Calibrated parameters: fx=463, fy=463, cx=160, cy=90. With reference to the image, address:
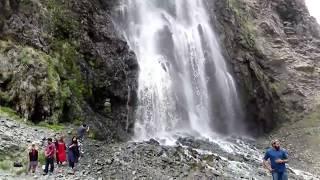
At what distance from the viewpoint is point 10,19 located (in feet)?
91.4

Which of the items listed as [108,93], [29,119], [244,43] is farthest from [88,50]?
[244,43]

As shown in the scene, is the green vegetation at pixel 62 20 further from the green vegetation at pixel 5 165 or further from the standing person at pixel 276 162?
the standing person at pixel 276 162

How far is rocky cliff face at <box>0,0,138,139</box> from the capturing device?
25766mm

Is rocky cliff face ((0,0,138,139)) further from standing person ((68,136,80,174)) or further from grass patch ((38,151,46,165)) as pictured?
standing person ((68,136,80,174))

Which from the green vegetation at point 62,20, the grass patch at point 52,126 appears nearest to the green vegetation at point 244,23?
the green vegetation at point 62,20

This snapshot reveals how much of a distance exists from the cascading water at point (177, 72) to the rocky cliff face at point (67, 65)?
2158 millimetres

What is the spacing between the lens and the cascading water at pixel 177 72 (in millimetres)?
35938

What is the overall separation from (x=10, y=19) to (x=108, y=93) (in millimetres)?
8248

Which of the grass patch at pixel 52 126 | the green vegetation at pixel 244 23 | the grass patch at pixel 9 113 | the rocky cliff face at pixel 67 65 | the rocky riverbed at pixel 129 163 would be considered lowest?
the rocky riverbed at pixel 129 163

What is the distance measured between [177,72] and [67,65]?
1230cm

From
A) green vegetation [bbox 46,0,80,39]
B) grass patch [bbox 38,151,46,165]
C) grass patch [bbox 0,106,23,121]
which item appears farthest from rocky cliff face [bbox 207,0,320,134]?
grass patch [bbox 38,151,46,165]

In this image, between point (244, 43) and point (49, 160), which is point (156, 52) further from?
point (49, 160)

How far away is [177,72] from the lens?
3950 centimetres

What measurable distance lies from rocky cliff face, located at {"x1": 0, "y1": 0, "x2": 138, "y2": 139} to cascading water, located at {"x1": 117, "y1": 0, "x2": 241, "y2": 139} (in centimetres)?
216
